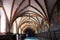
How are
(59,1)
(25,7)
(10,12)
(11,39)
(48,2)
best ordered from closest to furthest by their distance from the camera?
(11,39)
(59,1)
(48,2)
(10,12)
(25,7)

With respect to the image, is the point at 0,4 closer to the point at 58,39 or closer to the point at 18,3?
the point at 18,3

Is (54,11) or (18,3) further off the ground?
(18,3)

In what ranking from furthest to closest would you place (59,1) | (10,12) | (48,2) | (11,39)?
1. (10,12)
2. (48,2)
3. (59,1)
4. (11,39)

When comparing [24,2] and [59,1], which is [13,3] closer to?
[24,2]

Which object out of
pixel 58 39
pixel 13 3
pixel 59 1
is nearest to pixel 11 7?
pixel 13 3

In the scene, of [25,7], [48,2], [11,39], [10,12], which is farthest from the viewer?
[25,7]

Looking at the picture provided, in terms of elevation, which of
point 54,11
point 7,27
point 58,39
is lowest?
point 58,39

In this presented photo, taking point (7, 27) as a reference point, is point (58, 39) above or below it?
below

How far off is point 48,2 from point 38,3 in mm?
1100

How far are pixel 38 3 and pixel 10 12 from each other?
3.21 m

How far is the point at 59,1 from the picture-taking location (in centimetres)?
1286

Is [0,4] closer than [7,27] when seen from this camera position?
Yes

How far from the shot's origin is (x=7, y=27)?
15.5 meters

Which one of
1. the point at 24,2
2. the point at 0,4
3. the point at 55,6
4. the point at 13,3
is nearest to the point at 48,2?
the point at 55,6
